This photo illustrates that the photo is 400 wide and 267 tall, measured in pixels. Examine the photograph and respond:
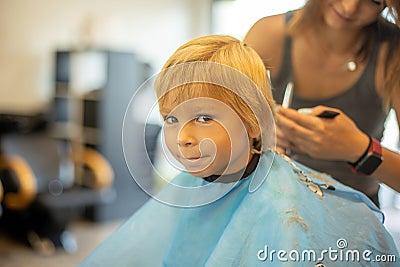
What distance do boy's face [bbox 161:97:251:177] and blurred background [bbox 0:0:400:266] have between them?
1.60 meters

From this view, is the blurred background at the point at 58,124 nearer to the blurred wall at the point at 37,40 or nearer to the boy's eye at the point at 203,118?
the blurred wall at the point at 37,40

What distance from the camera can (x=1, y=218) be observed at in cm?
256

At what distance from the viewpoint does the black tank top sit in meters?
0.53

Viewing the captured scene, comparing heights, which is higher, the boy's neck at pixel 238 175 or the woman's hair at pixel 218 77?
the woman's hair at pixel 218 77

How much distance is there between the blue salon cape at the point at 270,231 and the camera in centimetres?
44

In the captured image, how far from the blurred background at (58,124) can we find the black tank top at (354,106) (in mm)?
1519

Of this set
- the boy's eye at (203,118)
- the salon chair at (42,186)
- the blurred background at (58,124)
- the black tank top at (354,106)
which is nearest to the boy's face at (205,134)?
the boy's eye at (203,118)

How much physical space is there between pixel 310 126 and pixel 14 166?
2.30 meters

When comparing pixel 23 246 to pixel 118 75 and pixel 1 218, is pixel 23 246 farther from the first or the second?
pixel 118 75

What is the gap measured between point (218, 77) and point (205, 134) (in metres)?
0.05

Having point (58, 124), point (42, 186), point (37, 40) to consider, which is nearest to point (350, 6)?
point (42, 186)

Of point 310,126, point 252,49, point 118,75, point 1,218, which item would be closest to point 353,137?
point 310,126

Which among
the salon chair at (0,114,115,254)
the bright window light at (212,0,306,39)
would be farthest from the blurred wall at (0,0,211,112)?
the bright window light at (212,0,306,39)

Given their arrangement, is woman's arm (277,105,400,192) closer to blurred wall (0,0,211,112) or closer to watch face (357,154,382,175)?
watch face (357,154,382,175)
